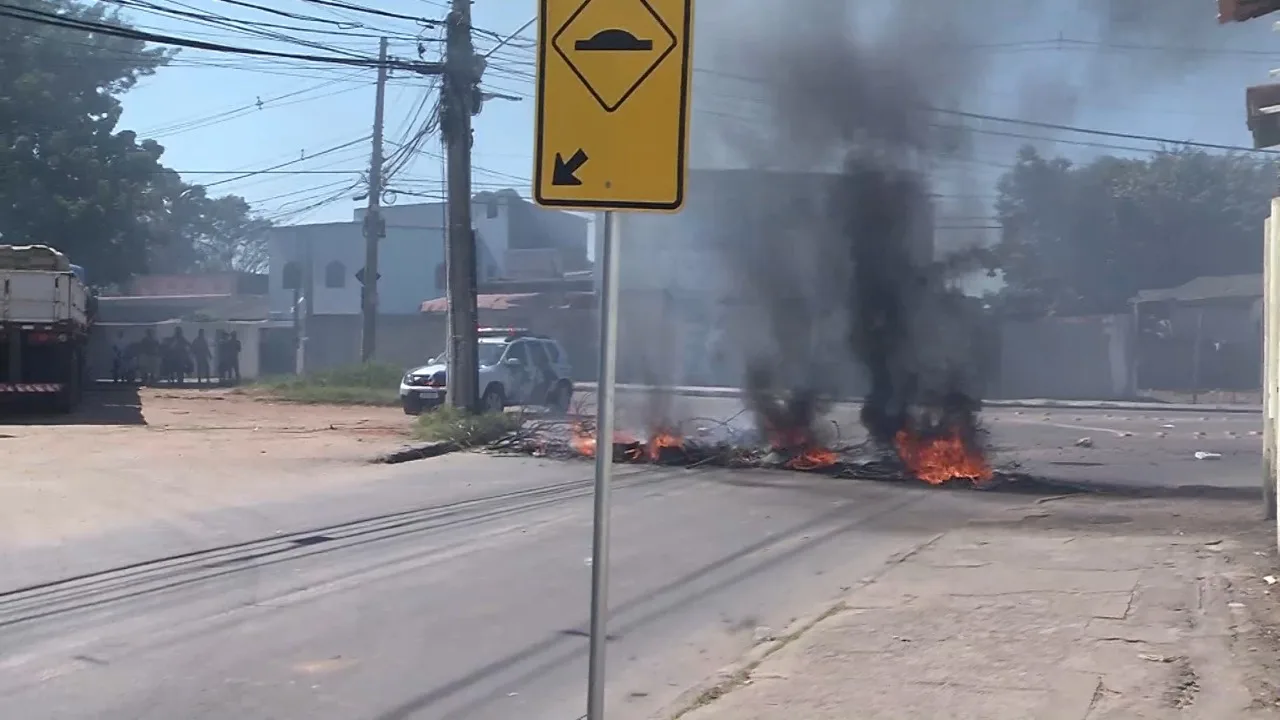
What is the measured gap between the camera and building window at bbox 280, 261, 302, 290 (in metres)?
54.9

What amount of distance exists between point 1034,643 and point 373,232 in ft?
97.7

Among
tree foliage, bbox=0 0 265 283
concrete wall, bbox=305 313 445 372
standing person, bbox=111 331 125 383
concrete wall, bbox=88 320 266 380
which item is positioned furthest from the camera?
concrete wall, bbox=305 313 445 372

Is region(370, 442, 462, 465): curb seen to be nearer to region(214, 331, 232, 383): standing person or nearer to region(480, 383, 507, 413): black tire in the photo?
region(480, 383, 507, 413): black tire

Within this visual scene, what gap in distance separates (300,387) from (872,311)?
20111 mm

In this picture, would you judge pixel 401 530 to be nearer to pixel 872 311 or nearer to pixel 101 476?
pixel 101 476

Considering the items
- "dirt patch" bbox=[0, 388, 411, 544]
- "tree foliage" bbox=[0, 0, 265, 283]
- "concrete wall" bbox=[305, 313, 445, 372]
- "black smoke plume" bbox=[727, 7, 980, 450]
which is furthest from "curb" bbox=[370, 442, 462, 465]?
"concrete wall" bbox=[305, 313, 445, 372]

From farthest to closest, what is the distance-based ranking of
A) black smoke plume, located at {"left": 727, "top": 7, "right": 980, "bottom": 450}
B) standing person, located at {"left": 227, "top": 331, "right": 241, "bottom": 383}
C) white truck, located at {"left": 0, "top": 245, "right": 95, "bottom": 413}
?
standing person, located at {"left": 227, "top": 331, "right": 241, "bottom": 383} → white truck, located at {"left": 0, "top": 245, "right": 95, "bottom": 413} → black smoke plume, located at {"left": 727, "top": 7, "right": 980, "bottom": 450}

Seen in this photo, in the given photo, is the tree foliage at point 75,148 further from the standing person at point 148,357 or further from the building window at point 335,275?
the building window at point 335,275

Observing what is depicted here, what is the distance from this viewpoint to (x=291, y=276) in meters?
55.4

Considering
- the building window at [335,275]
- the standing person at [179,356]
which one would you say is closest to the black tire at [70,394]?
the standing person at [179,356]

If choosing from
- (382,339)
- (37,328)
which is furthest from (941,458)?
(382,339)

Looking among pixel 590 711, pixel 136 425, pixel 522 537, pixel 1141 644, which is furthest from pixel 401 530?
pixel 136 425

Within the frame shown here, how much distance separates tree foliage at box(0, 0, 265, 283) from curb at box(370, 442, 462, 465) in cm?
1976

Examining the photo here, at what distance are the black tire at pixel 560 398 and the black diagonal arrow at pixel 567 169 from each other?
21483 millimetres
